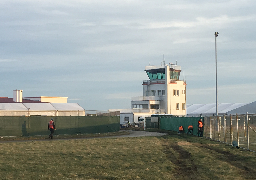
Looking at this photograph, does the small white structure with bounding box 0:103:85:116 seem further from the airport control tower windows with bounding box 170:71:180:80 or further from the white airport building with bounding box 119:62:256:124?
the airport control tower windows with bounding box 170:71:180:80

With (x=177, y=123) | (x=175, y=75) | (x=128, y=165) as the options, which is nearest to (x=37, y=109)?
(x=177, y=123)

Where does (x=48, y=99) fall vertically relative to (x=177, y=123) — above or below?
above

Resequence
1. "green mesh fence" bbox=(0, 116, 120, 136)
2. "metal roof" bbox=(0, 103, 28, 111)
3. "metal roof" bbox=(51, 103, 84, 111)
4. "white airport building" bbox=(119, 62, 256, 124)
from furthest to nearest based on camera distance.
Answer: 1. "white airport building" bbox=(119, 62, 256, 124)
2. "metal roof" bbox=(51, 103, 84, 111)
3. "metal roof" bbox=(0, 103, 28, 111)
4. "green mesh fence" bbox=(0, 116, 120, 136)

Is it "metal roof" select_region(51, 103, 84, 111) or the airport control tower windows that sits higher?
the airport control tower windows

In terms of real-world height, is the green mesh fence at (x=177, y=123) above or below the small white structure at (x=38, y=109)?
below

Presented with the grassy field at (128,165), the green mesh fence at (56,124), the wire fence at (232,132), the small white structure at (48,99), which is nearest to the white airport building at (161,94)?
the small white structure at (48,99)

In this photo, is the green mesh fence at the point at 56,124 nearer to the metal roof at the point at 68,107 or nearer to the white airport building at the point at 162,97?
the metal roof at the point at 68,107

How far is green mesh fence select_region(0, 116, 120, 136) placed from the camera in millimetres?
37562

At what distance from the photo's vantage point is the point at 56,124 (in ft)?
133

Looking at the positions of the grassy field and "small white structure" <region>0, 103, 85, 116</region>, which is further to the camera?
"small white structure" <region>0, 103, 85, 116</region>

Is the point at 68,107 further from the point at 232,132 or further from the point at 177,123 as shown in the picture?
the point at 232,132

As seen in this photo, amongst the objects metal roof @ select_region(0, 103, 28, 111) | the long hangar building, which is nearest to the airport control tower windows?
the long hangar building

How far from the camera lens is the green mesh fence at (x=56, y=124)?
37.6 meters

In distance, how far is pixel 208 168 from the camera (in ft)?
53.1
